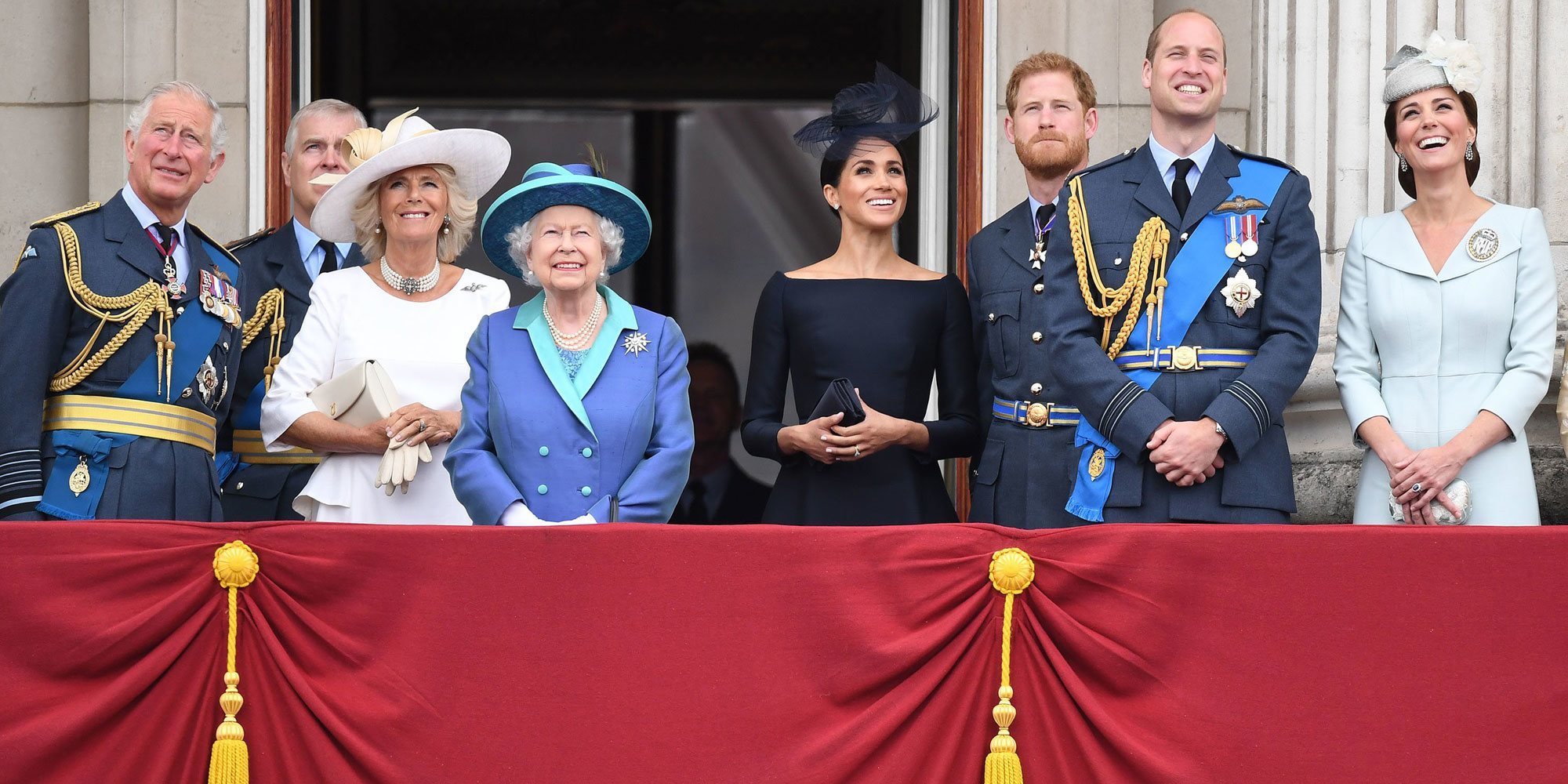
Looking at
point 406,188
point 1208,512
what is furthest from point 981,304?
point 406,188

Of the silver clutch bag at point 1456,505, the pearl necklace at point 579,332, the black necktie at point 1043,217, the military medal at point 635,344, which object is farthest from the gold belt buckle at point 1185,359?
the pearl necklace at point 579,332

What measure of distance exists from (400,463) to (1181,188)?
1.89m

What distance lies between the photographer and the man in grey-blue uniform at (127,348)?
3.99 m

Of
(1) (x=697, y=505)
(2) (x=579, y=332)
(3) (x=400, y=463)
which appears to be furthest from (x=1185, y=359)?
(1) (x=697, y=505)

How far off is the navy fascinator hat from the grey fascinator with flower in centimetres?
117

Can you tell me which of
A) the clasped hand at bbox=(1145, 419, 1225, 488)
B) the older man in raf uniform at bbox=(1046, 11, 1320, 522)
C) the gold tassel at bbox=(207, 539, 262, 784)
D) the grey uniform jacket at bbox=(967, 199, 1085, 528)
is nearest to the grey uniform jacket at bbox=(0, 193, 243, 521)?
the gold tassel at bbox=(207, 539, 262, 784)

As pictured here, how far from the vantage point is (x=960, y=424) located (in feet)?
14.8

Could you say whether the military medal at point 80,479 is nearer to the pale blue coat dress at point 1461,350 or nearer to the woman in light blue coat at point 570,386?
the woman in light blue coat at point 570,386

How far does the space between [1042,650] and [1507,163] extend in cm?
286

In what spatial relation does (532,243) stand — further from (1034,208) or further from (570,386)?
(1034,208)

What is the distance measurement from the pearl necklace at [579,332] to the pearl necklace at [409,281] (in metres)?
0.39

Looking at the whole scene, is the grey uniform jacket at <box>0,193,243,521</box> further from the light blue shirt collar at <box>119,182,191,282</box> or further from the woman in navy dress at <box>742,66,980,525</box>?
the woman in navy dress at <box>742,66,980,525</box>

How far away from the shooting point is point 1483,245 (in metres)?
4.23

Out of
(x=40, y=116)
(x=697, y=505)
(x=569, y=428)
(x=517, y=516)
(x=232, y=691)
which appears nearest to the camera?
(x=232, y=691)
